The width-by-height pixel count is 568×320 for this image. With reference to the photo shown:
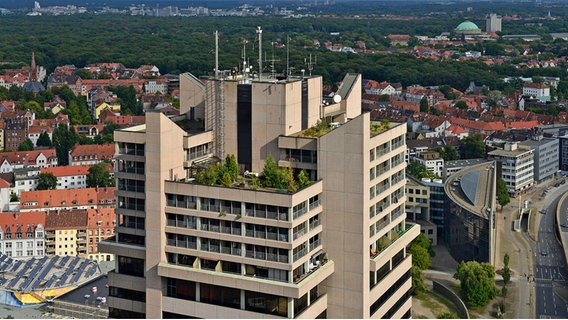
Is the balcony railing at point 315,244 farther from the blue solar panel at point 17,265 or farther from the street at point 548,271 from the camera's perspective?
the blue solar panel at point 17,265

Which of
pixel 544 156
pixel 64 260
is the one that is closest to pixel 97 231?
pixel 64 260

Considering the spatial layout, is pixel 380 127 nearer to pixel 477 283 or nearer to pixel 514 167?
pixel 477 283

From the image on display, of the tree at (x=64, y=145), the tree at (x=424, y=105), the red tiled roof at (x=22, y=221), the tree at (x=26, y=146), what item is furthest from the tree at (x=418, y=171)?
the tree at (x=26, y=146)

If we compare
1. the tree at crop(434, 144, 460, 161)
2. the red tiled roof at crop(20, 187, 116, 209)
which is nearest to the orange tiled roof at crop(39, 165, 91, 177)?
the red tiled roof at crop(20, 187, 116, 209)

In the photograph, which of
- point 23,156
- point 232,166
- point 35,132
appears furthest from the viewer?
point 35,132

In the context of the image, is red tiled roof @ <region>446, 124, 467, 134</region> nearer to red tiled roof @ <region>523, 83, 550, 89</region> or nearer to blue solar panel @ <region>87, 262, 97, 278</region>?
red tiled roof @ <region>523, 83, 550, 89</region>

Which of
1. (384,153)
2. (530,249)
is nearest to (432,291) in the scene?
(530,249)

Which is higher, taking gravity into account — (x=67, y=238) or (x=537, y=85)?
(x=537, y=85)
